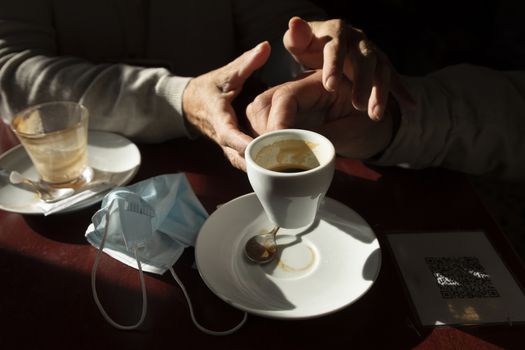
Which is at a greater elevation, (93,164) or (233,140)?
(233,140)

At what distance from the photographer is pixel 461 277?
765 millimetres

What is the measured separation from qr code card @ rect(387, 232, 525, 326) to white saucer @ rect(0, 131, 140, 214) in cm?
64

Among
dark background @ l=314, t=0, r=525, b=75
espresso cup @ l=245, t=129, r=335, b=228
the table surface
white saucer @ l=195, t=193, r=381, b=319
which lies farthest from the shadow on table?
dark background @ l=314, t=0, r=525, b=75

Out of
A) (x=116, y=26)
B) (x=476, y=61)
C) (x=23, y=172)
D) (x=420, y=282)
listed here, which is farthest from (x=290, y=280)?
(x=476, y=61)

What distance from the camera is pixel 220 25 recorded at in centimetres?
155

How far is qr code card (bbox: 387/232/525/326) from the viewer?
27.3 inches

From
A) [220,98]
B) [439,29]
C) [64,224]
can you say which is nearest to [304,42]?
[220,98]

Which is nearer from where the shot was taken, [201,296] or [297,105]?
[201,296]

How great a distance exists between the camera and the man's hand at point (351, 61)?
915mm

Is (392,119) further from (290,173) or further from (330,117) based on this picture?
(290,173)

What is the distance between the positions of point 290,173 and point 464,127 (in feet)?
2.02

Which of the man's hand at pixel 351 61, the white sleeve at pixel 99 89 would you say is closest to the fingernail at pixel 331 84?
the man's hand at pixel 351 61

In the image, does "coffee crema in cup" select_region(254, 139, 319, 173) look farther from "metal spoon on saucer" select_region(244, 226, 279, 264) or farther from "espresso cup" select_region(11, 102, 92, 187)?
"espresso cup" select_region(11, 102, 92, 187)

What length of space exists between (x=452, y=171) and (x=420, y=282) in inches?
17.2
